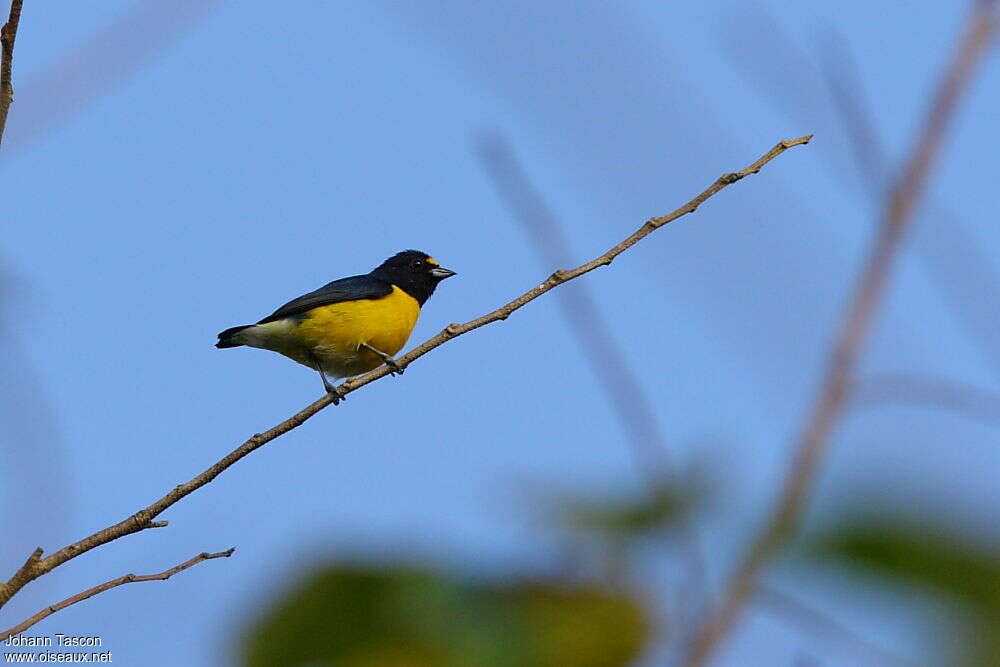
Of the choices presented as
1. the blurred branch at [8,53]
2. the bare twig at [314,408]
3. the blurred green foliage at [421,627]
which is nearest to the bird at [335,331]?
the bare twig at [314,408]

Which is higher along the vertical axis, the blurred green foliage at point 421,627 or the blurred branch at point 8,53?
the blurred branch at point 8,53

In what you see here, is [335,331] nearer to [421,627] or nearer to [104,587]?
[104,587]

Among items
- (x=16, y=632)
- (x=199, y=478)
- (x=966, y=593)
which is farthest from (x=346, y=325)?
(x=966, y=593)

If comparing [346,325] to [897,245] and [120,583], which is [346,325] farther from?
[897,245]

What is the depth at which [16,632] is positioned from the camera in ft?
8.31

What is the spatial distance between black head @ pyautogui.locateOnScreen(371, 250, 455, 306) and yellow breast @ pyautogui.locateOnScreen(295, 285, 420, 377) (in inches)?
41.1

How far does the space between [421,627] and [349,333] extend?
7.02m

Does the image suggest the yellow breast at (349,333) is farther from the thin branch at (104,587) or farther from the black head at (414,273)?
the thin branch at (104,587)

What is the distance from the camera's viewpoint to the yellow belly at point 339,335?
340 inches

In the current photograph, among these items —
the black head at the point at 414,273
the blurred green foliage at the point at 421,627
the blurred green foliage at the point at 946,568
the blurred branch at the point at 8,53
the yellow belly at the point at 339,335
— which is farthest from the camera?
the black head at the point at 414,273

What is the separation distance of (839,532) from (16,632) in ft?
6.39

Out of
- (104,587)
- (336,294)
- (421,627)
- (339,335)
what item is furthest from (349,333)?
(421,627)

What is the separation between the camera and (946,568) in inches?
51.4

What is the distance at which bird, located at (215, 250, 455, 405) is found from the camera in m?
8.65
